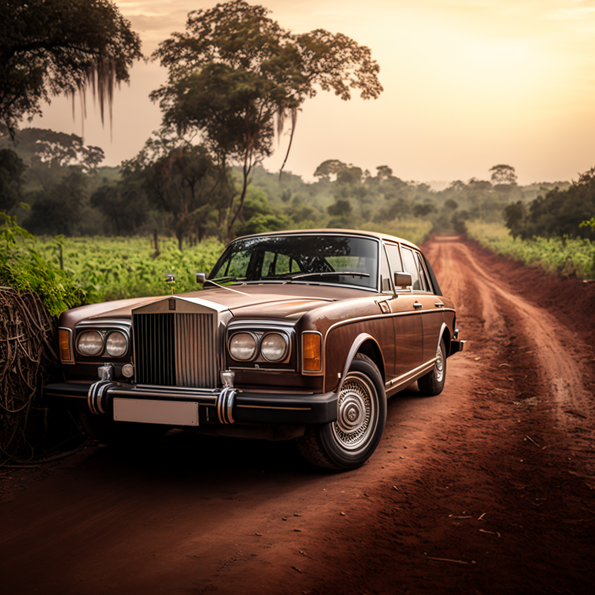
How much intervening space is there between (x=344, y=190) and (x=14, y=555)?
87.1 metres

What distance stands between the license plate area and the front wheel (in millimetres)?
779

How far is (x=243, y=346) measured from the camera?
11.5 ft

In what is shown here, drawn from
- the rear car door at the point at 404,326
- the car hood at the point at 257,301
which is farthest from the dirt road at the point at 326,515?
the car hood at the point at 257,301

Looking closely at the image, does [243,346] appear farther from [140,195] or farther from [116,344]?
[140,195]

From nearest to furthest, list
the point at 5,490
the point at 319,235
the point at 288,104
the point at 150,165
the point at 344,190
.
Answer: the point at 5,490 < the point at 319,235 < the point at 288,104 < the point at 150,165 < the point at 344,190

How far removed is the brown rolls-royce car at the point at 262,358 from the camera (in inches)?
136

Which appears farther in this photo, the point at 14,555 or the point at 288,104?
the point at 288,104

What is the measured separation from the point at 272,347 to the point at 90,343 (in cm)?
140

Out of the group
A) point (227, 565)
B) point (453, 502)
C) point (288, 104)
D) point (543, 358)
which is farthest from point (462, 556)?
point (288, 104)

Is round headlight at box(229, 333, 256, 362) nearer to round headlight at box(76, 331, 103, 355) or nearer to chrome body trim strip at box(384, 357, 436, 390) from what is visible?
round headlight at box(76, 331, 103, 355)

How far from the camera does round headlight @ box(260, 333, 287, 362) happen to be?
3.45 meters

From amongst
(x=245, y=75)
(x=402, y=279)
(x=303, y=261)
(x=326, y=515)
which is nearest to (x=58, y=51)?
(x=245, y=75)

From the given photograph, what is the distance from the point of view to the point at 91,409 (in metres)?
3.73

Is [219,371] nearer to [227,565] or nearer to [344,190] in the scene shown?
[227,565]
